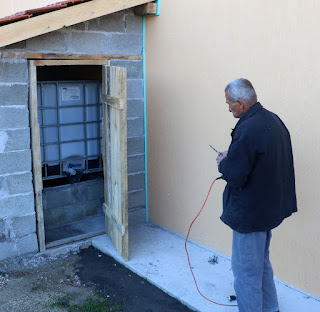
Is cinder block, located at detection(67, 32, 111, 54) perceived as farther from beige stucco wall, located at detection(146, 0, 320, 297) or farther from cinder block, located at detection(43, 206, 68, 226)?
cinder block, located at detection(43, 206, 68, 226)

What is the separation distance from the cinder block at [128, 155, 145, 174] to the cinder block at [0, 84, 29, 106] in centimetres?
155

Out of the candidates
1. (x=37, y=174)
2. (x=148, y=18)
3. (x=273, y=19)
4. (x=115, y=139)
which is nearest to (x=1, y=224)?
(x=37, y=174)

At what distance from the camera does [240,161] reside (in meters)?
3.03

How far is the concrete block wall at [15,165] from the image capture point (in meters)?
4.50

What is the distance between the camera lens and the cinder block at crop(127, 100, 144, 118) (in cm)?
545

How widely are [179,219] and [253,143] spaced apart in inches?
99.2

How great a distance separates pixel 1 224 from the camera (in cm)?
465

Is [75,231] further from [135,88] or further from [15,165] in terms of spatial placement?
[135,88]

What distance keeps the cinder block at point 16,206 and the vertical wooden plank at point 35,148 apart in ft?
0.28

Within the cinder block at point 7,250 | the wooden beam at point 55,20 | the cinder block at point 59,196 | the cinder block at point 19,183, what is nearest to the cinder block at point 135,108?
the wooden beam at point 55,20

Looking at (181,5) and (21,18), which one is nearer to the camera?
(21,18)

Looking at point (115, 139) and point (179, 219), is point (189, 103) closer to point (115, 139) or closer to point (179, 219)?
point (115, 139)

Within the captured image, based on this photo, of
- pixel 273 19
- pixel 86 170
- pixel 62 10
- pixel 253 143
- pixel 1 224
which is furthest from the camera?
pixel 86 170

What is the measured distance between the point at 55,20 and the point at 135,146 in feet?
6.28
